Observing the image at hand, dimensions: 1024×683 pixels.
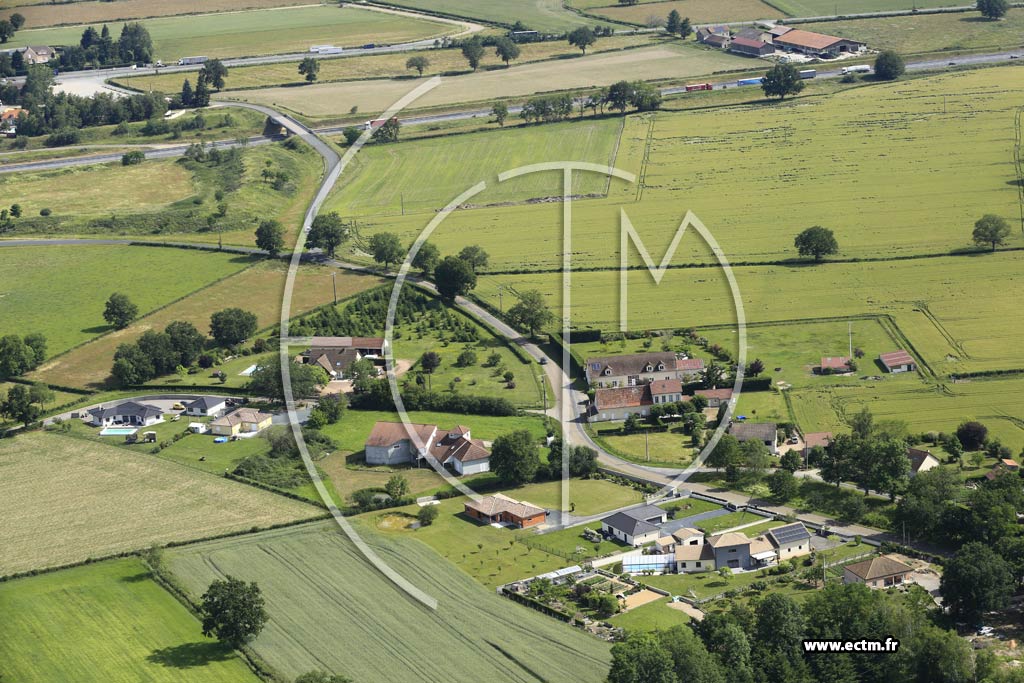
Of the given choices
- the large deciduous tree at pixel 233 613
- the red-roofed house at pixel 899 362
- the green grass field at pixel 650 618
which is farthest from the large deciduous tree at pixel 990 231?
the large deciduous tree at pixel 233 613

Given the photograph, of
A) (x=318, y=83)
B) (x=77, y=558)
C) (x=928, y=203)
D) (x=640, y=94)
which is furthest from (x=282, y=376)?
(x=318, y=83)

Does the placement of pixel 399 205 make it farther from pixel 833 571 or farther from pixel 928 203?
pixel 833 571

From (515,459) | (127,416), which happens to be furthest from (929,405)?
(127,416)

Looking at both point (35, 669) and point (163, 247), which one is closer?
point (35, 669)

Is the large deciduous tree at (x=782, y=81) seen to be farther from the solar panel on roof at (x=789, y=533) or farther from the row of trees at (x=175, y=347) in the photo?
the solar panel on roof at (x=789, y=533)

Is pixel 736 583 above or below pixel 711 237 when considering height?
below

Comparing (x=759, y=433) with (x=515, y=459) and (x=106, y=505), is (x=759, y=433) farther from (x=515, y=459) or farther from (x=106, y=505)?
(x=106, y=505)
